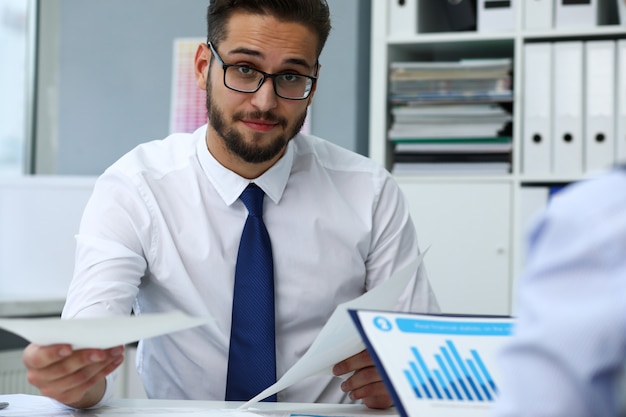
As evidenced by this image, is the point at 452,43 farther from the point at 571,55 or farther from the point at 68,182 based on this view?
the point at 68,182

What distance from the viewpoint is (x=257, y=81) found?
1.52m

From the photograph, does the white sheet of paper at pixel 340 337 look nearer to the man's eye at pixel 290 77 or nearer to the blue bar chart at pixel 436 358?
the blue bar chart at pixel 436 358

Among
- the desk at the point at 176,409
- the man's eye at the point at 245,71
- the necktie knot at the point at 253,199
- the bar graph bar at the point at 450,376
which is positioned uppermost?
the man's eye at the point at 245,71

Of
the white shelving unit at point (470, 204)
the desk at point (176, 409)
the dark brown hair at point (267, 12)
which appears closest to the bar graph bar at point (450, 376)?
the desk at point (176, 409)

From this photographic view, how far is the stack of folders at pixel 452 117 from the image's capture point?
8.27ft

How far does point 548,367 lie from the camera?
1.36ft

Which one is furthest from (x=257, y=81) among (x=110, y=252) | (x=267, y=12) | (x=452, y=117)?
(x=452, y=117)

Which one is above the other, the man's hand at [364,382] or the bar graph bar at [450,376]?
the bar graph bar at [450,376]

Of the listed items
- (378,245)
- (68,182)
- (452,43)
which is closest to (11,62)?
(68,182)

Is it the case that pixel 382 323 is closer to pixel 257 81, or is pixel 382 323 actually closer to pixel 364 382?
pixel 364 382

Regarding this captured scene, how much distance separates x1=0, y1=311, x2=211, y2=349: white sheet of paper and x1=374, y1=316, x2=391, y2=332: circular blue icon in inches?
7.8

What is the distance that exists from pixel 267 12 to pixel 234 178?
11.9 inches

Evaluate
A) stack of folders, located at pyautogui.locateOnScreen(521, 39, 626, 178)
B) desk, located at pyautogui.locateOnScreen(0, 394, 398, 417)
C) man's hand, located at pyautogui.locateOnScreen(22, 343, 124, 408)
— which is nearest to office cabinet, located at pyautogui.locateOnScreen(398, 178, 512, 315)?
stack of folders, located at pyautogui.locateOnScreen(521, 39, 626, 178)

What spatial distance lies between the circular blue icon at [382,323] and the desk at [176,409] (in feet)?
0.76
